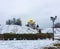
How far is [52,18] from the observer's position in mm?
26156

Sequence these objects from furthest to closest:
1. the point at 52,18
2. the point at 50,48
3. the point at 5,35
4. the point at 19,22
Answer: the point at 19,22
the point at 5,35
the point at 52,18
the point at 50,48

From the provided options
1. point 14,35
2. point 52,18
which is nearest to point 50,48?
point 52,18

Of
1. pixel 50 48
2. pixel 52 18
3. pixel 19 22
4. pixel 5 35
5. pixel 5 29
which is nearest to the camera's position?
pixel 50 48

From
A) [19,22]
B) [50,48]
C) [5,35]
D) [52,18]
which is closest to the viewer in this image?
[50,48]

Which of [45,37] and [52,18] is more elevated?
[52,18]

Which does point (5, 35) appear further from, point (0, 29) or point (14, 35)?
point (0, 29)

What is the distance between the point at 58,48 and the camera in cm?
1065

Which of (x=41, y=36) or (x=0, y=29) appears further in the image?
(x=0, y=29)

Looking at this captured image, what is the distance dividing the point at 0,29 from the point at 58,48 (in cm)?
2847

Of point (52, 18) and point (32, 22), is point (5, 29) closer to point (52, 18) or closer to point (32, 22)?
point (52, 18)

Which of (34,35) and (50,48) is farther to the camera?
(34,35)

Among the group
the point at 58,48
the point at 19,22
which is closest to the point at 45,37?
the point at 58,48

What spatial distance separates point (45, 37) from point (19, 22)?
1277 inches

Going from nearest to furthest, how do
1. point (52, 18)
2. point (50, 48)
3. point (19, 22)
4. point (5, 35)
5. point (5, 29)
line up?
point (50, 48) < point (52, 18) < point (5, 35) < point (5, 29) < point (19, 22)
